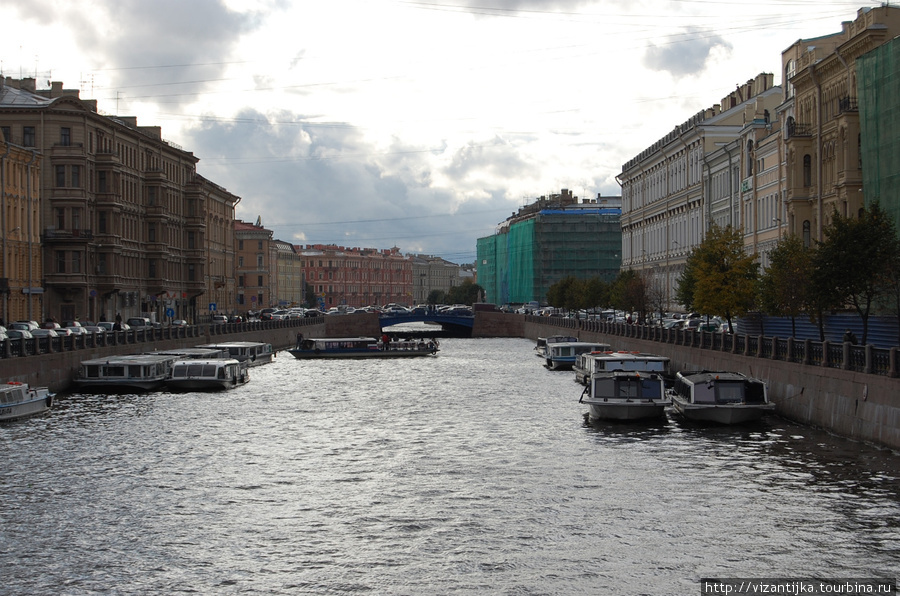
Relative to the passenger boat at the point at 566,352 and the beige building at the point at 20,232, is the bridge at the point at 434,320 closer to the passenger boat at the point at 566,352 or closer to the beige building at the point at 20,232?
the passenger boat at the point at 566,352

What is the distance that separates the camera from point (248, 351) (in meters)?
67.8

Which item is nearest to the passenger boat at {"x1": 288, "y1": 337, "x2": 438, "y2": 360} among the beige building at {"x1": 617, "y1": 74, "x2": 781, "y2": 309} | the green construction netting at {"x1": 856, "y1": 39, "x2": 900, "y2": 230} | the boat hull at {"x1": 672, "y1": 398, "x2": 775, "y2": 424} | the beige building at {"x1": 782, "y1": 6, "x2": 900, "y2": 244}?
the beige building at {"x1": 617, "y1": 74, "x2": 781, "y2": 309}

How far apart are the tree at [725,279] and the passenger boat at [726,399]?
16.5 meters

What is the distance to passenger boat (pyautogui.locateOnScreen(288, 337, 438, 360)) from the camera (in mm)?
81688

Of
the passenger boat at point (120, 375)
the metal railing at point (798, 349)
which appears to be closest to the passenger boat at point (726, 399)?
the metal railing at point (798, 349)

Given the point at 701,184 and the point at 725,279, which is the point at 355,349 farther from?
the point at 725,279

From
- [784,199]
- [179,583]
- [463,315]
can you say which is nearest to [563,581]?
[179,583]

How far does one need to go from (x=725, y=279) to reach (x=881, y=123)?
1245cm

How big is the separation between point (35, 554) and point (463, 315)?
103534mm

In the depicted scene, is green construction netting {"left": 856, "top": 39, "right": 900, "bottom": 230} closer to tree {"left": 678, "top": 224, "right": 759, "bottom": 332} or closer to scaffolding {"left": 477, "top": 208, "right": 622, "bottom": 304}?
tree {"left": 678, "top": 224, "right": 759, "bottom": 332}

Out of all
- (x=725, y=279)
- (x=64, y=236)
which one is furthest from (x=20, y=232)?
(x=725, y=279)

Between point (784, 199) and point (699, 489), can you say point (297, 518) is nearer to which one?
point (699, 489)

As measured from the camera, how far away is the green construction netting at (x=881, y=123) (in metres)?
42.8

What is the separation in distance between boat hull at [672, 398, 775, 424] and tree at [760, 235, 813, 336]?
5.55 meters
